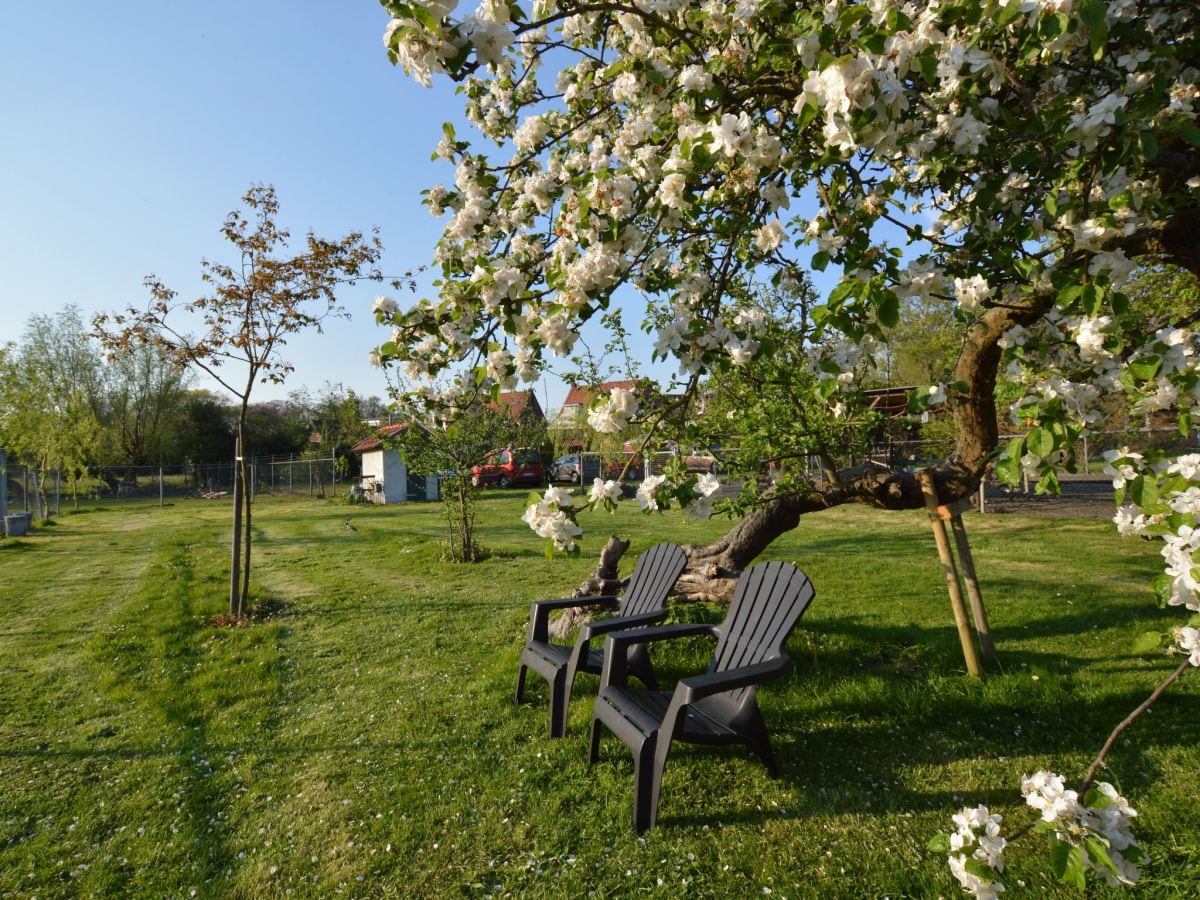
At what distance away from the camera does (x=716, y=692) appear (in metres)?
2.54

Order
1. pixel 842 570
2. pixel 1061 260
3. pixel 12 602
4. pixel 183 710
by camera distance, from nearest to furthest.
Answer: pixel 1061 260 < pixel 183 710 < pixel 12 602 < pixel 842 570

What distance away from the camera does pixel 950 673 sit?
12.7 feet

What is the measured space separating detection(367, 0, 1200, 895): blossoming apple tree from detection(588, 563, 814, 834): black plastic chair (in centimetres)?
92

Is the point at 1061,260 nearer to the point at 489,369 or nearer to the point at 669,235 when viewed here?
the point at 669,235

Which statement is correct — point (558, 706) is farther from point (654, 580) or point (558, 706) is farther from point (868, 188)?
point (868, 188)

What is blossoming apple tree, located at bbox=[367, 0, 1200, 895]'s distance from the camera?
160 cm

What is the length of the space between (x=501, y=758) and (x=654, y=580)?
1.42m

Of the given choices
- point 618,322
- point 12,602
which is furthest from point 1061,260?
point 12,602

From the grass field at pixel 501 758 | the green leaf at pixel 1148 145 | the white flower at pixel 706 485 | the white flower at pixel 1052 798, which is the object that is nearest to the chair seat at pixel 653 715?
the grass field at pixel 501 758

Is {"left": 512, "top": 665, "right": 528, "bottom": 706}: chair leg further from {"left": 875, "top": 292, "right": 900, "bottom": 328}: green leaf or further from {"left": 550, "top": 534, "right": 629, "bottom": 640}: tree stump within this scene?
{"left": 875, "top": 292, "right": 900, "bottom": 328}: green leaf

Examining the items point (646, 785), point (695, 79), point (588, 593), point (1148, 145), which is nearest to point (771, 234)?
point (695, 79)

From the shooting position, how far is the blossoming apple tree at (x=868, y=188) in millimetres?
1597

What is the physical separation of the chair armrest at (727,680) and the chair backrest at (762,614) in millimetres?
173

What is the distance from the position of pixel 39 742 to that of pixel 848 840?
4.31 meters
